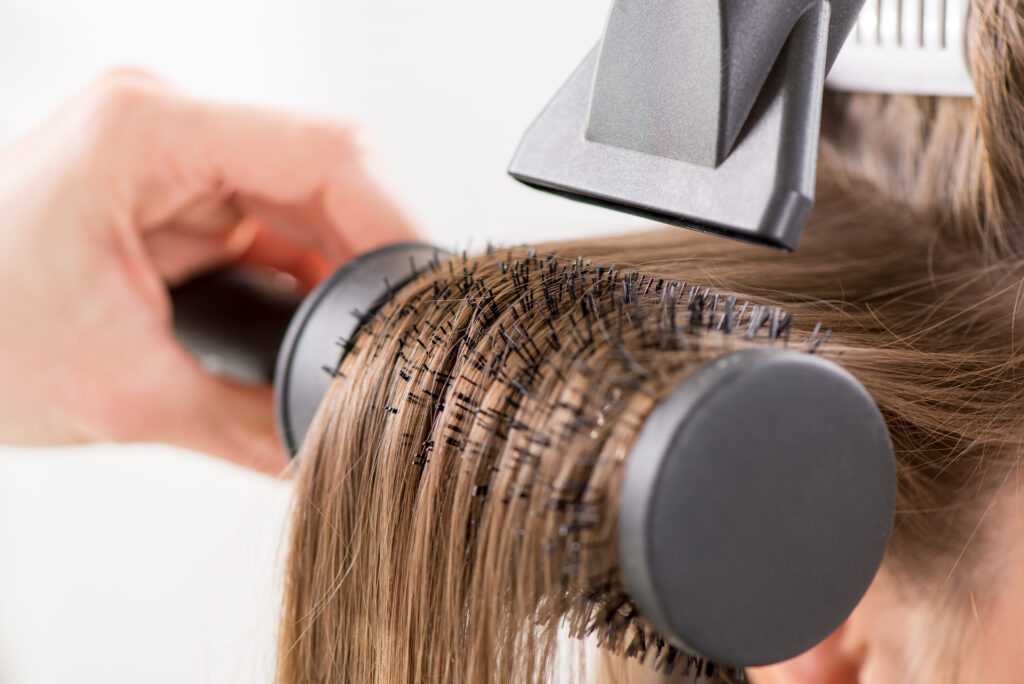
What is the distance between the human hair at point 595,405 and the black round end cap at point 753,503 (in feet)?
0.05

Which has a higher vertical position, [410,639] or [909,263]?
[909,263]

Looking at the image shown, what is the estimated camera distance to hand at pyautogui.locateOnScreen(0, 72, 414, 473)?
1.86ft

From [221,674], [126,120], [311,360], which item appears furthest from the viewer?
[221,674]

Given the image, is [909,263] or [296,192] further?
[296,192]

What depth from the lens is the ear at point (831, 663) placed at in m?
0.37

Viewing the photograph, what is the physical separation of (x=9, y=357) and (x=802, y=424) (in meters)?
0.54

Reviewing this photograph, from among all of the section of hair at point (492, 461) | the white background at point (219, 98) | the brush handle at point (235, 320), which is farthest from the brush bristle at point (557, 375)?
the white background at point (219, 98)

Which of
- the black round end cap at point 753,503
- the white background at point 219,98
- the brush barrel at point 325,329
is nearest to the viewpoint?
the black round end cap at point 753,503

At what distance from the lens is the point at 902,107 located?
429mm

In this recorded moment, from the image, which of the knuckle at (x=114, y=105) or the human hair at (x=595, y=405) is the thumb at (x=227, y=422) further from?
the human hair at (x=595, y=405)

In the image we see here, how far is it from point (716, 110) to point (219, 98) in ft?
2.62

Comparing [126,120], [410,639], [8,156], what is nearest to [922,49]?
[410,639]

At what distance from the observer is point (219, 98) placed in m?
0.95

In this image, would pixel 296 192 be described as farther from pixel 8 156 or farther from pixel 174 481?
pixel 174 481
